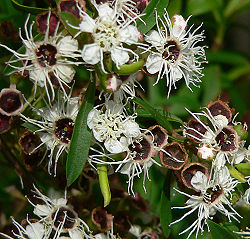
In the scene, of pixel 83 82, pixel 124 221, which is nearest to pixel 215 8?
pixel 83 82

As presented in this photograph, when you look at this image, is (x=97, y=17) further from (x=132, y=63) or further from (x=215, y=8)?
(x=215, y=8)

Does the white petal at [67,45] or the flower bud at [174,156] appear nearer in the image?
the white petal at [67,45]

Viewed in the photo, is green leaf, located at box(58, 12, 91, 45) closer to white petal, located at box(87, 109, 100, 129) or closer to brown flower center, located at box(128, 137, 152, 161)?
white petal, located at box(87, 109, 100, 129)

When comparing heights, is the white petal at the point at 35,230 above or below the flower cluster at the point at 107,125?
below

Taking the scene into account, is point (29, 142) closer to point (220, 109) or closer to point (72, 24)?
point (72, 24)

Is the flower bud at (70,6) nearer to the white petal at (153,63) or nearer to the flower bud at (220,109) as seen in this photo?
the white petal at (153,63)

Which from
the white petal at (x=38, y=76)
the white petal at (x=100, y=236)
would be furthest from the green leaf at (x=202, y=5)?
the white petal at (x=100, y=236)

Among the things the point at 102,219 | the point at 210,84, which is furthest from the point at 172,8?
the point at 210,84
